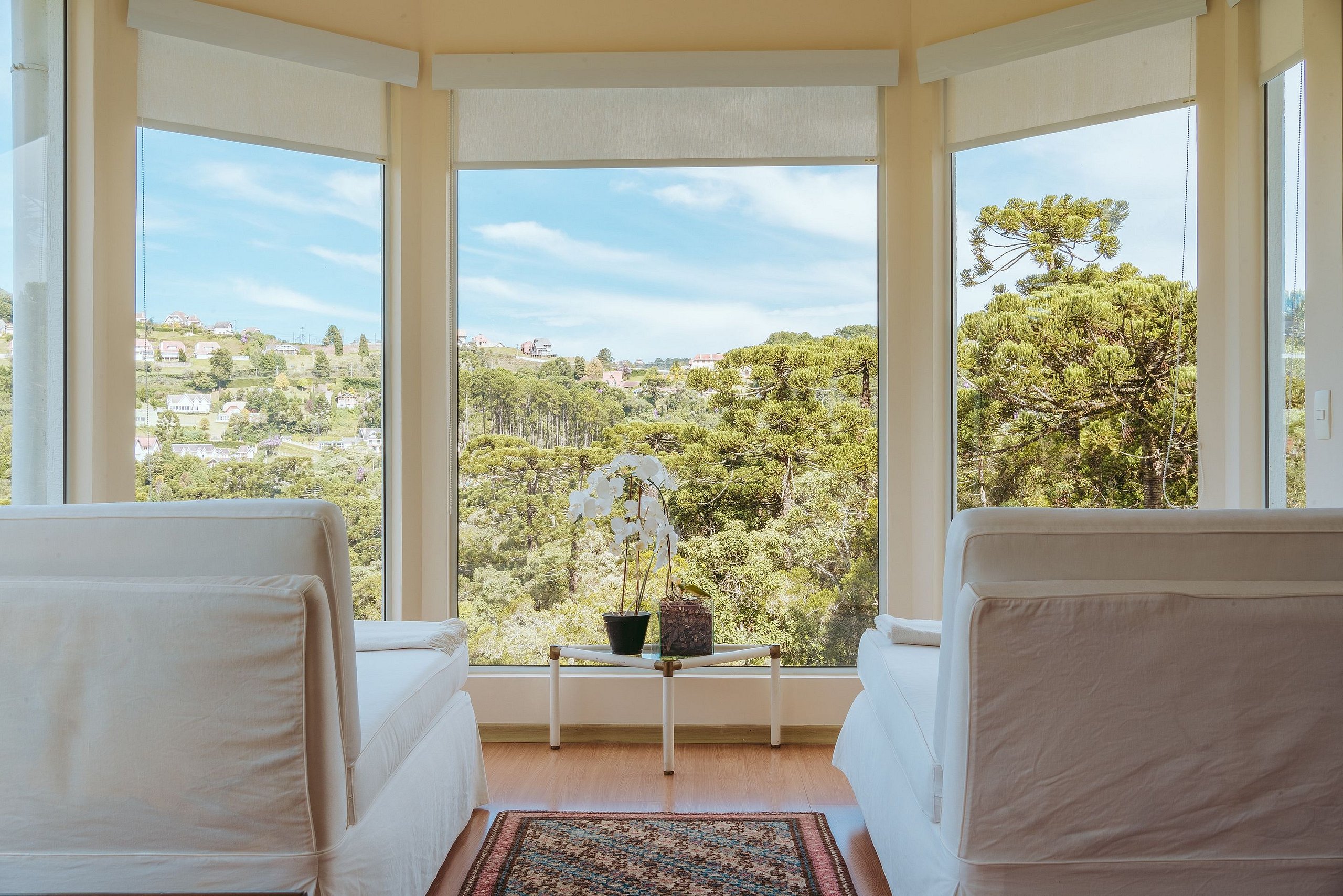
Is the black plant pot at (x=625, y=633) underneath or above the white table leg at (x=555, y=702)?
above

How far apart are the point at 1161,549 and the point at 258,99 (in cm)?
312

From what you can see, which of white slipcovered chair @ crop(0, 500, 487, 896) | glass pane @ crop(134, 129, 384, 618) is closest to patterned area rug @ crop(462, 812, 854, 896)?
white slipcovered chair @ crop(0, 500, 487, 896)

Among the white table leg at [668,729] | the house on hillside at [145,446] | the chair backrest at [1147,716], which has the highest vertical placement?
the house on hillside at [145,446]

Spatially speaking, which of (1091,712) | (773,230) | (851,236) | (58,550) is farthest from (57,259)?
(1091,712)

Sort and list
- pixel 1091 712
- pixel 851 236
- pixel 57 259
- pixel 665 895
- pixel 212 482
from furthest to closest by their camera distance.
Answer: pixel 851 236
pixel 212 482
pixel 57 259
pixel 665 895
pixel 1091 712

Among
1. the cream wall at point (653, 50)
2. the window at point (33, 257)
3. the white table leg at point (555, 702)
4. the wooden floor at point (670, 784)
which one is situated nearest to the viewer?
the wooden floor at point (670, 784)

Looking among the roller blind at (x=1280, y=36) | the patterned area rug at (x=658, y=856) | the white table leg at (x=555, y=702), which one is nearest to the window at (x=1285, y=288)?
the roller blind at (x=1280, y=36)

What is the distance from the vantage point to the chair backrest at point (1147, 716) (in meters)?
1.44

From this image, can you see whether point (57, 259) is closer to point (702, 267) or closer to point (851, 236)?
point (702, 267)

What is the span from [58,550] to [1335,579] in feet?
6.90

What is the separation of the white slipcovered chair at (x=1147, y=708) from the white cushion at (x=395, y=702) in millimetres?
1006

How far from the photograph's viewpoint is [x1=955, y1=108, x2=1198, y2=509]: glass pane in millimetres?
3033

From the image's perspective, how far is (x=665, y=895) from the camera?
2.08 metres

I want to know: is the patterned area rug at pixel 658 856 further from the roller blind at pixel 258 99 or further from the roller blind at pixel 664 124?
the roller blind at pixel 258 99
